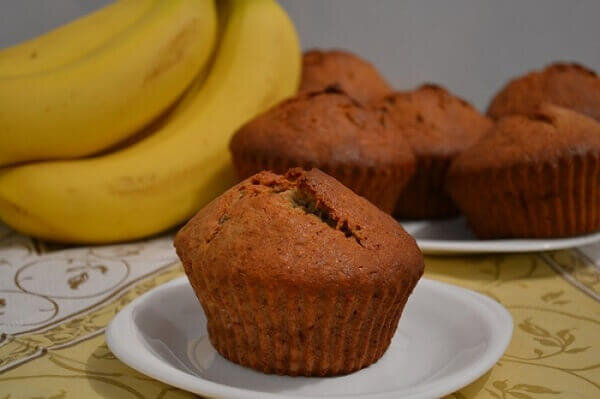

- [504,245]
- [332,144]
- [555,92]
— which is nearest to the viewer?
[504,245]

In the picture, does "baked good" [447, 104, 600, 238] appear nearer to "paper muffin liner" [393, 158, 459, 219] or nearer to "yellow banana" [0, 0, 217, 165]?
"paper muffin liner" [393, 158, 459, 219]

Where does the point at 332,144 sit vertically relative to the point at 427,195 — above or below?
above

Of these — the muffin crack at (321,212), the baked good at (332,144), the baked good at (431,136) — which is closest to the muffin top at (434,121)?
the baked good at (431,136)

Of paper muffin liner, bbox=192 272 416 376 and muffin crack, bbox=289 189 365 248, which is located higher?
muffin crack, bbox=289 189 365 248

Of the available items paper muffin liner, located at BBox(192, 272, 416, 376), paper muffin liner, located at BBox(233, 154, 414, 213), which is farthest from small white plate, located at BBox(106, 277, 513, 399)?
paper muffin liner, located at BBox(233, 154, 414, 213)

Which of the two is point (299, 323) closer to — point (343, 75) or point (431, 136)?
point (431, 136)

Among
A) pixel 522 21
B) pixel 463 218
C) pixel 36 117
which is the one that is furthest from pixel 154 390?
pixel 522 21

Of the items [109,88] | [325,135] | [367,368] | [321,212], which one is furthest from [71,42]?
[367,368]
